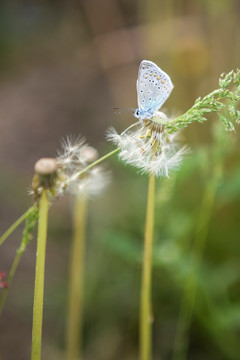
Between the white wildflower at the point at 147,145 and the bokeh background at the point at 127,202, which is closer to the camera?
the white wildflower at the point at 147,145

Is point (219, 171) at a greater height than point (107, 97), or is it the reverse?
point (107, 97)

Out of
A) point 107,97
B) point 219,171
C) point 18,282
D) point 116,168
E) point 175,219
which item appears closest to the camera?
point 219,171

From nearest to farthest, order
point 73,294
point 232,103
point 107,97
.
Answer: point 232,103
point 73,294
point 107,97

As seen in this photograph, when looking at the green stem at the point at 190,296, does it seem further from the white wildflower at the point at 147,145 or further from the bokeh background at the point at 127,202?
the white wildflower at the point at 147,145

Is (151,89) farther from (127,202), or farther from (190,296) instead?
(127,202)

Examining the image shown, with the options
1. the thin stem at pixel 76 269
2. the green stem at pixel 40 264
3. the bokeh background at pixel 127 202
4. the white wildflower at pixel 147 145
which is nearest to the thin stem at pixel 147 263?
the white wildflower at pixel 147 145

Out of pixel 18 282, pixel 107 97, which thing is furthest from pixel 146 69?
pixel 107 97

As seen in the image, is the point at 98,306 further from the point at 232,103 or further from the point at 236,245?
the point at 232,103

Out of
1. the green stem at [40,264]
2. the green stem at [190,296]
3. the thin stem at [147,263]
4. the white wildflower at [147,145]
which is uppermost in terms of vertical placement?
the green stem at [190,296]

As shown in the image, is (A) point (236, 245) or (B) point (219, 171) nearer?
(B) point (219, 171)
